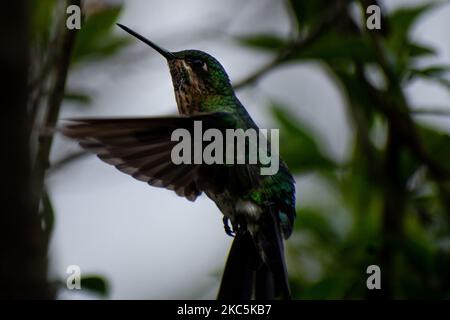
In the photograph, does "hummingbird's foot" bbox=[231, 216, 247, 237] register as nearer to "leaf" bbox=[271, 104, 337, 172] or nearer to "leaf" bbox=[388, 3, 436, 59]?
"leaf" bbox=[271, 104, 337, 172]

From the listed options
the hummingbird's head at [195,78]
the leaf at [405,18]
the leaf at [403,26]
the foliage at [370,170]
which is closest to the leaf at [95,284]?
the hummingbird's head at [195,78]

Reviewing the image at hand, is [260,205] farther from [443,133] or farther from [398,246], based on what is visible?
[443,133]

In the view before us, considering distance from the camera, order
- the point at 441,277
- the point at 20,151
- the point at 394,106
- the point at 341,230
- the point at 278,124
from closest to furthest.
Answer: the point at 20,151 < the point at 441,277 < the point at 394,106 < the point at 341,230 < the point at 278,124

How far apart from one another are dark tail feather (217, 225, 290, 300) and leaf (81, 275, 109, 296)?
386 millimetres

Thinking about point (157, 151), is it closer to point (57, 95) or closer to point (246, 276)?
point (57, 95)

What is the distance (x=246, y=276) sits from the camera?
2.18 m

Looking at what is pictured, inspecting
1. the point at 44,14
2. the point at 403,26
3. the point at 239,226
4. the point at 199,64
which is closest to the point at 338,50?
the point at 199,64

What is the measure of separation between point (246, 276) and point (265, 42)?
1360 mm

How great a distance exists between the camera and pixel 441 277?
2861 millimetres

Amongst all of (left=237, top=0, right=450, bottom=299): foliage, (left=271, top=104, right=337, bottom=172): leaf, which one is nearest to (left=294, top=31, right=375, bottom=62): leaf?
(left=237, top=0, right=450, bottom=299): foliage

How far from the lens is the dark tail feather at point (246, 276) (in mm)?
2133

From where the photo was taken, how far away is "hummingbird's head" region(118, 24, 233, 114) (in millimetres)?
2221
